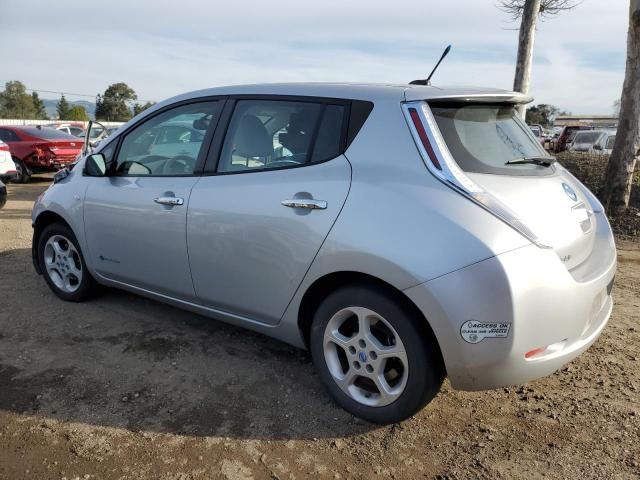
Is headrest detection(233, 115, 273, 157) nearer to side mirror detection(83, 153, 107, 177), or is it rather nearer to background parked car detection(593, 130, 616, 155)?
side mirror detection(83, 153, 107, 177)

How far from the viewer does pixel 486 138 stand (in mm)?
2898

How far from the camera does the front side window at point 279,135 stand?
302 centimetres

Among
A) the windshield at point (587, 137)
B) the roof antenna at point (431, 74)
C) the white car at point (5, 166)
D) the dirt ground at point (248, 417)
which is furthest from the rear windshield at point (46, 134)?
the windshield at point (587, 137)

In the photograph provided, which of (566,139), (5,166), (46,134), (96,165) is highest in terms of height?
(96,165)

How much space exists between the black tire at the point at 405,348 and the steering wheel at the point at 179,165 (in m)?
1.37

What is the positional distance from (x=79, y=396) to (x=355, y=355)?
1606 mm

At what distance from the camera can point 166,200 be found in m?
3.59

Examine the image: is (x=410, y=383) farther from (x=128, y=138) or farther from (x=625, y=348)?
(x=128, y=138)

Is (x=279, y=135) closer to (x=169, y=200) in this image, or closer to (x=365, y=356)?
(x=169, y=200)

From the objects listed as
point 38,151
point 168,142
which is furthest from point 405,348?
point 38,151

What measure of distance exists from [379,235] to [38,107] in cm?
7124

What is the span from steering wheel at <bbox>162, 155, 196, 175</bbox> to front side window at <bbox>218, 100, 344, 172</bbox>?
28 cm

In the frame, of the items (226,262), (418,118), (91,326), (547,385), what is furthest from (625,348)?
(91,326)

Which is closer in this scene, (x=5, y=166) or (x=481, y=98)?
(x=481, y=98)
